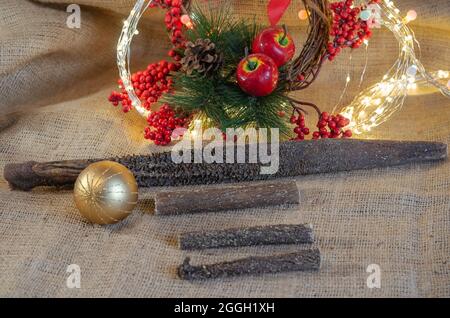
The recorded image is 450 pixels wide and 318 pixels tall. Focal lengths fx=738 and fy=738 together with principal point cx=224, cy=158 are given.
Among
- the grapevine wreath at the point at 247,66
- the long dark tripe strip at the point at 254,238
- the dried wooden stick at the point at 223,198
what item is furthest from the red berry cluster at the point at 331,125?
the long dark tripe strip at the point at 254,238

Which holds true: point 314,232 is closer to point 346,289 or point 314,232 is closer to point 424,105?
point 346,289

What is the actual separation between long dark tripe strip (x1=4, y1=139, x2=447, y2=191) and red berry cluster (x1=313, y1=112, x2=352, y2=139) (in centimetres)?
8

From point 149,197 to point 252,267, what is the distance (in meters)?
0.32

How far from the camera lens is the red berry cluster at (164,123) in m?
1.54

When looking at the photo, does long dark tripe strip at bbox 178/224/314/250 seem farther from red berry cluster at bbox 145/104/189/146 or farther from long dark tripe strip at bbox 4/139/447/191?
red berry cluster at bbox 145/104/189/146

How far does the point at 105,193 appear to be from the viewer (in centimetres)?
124

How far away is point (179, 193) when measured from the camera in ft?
4.33

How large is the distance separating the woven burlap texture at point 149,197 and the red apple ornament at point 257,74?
20 centimetres

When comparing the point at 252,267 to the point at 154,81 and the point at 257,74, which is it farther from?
the point at 154,81

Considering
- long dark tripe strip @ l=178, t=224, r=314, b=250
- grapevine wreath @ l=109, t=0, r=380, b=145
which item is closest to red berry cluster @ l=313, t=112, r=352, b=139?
grapevine wreath @ l=109, t=0, r=380, b=145

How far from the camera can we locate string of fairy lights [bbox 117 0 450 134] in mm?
1527

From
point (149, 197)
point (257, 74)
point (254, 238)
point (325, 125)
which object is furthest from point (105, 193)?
point (325, 125)

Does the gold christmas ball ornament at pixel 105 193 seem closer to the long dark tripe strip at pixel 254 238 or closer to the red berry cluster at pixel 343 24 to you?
the long dark tripe strip at pixel 254 238

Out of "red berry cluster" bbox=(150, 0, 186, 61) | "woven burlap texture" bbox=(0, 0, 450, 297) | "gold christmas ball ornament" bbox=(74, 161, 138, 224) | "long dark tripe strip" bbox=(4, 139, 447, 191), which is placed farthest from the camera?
"red berry cluster" bbox=(150, 0, 186, 61)
